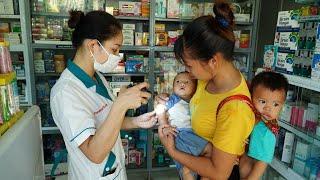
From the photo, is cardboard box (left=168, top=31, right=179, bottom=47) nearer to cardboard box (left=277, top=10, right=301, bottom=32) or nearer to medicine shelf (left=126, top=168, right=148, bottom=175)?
cardboard box (left=277, top=10, right=301, bottom=32)

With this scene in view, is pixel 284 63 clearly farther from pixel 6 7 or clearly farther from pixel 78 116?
pixel 6 7

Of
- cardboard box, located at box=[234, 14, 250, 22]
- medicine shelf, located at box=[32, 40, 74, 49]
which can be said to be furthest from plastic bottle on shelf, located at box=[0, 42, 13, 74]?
cardboard box, located at box=[234, 14, 250, 22]

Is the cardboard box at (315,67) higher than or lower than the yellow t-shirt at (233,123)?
higher

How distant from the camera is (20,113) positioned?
4.17 ft

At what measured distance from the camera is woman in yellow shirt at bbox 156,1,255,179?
0.94 meters

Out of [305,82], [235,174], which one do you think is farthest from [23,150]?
[305,82]

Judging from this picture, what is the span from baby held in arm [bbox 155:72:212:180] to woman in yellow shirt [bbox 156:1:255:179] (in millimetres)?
57

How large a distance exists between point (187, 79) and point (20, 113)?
0.93m

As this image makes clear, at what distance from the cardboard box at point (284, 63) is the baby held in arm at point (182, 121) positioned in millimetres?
839

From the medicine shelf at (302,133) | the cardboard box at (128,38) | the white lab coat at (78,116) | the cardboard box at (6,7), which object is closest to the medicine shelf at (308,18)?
the medicine shelf at (302,133)

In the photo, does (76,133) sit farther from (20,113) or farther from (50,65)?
(50,65)

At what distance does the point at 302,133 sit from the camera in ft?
6.07

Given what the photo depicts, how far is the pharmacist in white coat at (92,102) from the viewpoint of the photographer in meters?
1.07

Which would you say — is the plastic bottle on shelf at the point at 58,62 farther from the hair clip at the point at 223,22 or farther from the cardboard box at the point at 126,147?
the hair clip at the point at 223,22
